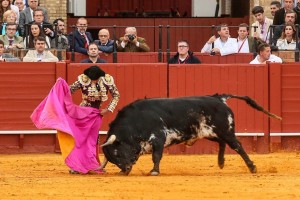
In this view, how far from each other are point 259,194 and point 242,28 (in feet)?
22.2

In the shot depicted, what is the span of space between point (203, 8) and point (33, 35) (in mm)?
7641

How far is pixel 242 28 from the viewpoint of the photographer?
65.7 ft

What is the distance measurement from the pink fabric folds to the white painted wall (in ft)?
33.3

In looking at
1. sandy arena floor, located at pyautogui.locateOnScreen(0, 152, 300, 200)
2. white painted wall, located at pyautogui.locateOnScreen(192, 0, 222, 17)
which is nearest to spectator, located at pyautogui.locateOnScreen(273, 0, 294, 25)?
sandy arena floor, located at pyautogui.locateOnScreen(0, 152, 300, 200)

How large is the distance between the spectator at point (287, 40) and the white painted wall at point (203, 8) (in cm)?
624

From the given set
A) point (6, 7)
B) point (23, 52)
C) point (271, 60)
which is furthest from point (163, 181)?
point (6, 7)

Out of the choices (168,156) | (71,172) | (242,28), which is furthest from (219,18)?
(71,172)

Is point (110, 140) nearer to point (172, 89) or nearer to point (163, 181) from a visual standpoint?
point (163, 181)

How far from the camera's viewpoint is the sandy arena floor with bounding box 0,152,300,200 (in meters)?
13.6

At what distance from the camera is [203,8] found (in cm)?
2656

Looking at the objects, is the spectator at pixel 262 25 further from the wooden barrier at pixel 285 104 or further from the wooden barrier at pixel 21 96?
the wooden barrier at pixel 21 96

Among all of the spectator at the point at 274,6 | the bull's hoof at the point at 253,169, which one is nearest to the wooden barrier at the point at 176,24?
the spectator at the point at 274,6

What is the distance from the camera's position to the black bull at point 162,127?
15.8m

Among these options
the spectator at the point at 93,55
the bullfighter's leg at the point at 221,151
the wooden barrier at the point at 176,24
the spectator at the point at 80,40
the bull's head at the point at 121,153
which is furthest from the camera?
the wooden barrier at the point at 176,24
